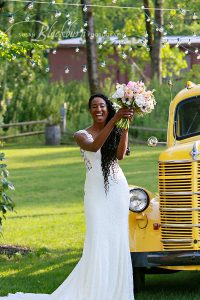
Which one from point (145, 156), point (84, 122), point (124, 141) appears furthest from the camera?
point (84, 122)

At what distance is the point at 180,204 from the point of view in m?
9.21

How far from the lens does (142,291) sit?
992 centimetres

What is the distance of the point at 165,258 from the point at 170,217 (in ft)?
1.22

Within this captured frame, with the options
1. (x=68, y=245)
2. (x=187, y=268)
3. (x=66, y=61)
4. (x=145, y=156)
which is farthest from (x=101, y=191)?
(x=66, y=61)

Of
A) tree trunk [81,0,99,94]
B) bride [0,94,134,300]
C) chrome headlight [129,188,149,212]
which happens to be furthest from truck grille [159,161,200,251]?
tree trunk [81,0,99,94]

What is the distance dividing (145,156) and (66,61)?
80.1ft

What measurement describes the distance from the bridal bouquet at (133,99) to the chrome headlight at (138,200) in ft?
4.24

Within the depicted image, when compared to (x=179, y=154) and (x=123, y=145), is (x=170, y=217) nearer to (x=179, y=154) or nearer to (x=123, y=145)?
(x=179, y=154)

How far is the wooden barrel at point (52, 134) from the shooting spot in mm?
34438

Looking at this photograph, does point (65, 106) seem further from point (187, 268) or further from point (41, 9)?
point (187, 268)

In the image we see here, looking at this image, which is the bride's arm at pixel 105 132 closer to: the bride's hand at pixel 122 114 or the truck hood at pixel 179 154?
the bride's hand at pixel 122 114

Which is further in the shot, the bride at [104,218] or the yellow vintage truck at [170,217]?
the yellow vintage truck at [170,217]

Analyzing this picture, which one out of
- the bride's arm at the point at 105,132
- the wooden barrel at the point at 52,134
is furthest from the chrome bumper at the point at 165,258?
the wooden barrel at the point at 52,134

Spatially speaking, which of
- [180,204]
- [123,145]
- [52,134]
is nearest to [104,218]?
[123,145]
